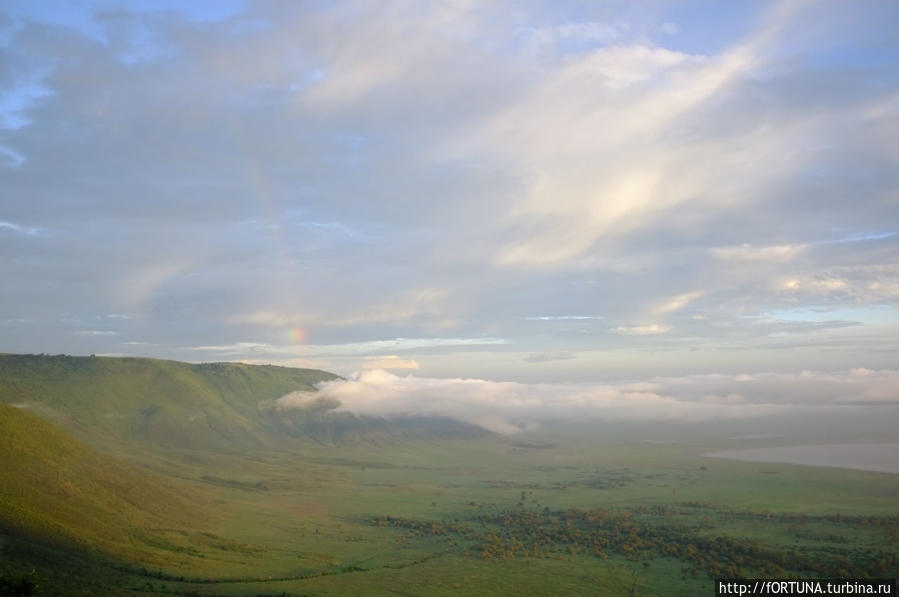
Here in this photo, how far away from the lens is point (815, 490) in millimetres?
179250

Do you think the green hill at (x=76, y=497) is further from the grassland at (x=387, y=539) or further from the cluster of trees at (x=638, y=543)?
the cluster of trees at (x=638, y=543)

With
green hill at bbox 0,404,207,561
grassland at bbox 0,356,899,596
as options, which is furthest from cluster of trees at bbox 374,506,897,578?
green hill at bbox 0,404,207,561

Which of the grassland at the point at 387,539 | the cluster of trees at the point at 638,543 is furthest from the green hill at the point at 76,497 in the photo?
the cluster of trees at the point at 638,543

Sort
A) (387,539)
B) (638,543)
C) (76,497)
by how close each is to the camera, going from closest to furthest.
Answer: (76,497) < (638,543) < (387,539)

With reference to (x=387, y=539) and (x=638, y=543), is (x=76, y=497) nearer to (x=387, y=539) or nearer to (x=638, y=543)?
(x=387, y=539)

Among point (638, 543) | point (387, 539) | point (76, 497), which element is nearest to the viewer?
point (76, 497)

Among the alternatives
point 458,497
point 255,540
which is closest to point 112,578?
→ point 255,540

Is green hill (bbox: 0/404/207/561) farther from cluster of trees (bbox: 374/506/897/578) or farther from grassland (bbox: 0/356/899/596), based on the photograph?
cluster of trees (bbox: 374/506/897/578)

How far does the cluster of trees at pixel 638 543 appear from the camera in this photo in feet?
316

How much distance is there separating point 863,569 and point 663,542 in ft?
116

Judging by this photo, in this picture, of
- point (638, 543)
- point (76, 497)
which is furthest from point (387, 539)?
point (76, 497)

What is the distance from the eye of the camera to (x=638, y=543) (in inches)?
4715

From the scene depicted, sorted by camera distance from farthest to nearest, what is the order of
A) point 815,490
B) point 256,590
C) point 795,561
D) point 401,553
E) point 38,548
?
1. point 815,490
2. point 401,553
3. point 795,561
4. point 256,590
5. point 38,548

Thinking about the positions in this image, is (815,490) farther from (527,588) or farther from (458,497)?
(527,588)
